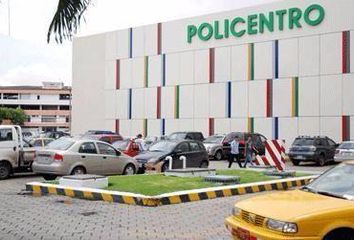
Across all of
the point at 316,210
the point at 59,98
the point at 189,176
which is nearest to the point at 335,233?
the point at 316,210

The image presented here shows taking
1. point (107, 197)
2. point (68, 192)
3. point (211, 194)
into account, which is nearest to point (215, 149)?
point (211, 194)

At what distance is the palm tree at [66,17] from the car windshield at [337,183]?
4.02m

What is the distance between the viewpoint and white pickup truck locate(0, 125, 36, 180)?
61.6ft

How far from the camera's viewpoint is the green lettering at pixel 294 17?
123 feet

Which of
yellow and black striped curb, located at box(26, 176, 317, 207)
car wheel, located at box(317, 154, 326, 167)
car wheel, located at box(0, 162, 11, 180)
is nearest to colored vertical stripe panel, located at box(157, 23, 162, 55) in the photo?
car wheel, located at box(317, 154, 326, 167)

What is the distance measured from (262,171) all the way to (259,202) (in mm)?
11879

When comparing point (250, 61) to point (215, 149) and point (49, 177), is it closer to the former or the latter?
point (215, 149)

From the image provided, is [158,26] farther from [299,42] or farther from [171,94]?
[299,42]

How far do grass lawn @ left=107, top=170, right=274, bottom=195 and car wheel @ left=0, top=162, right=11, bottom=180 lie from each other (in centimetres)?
461

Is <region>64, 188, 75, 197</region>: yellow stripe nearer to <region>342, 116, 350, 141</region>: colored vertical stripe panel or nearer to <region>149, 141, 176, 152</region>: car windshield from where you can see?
<region>149, 141, 176, 152</region>: car windshield

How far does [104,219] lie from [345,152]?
1895 centimetres

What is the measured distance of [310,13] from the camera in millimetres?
37219

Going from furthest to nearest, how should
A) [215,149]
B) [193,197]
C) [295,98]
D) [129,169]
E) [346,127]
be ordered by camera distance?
[295,98], [346,127], [215,149], [129,169], [193,197]

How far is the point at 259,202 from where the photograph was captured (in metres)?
7.29
